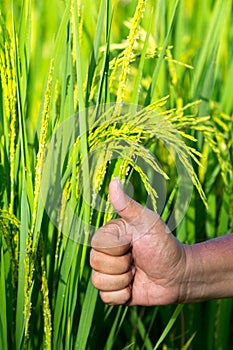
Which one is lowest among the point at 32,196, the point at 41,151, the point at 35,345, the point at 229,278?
the point at 35,345

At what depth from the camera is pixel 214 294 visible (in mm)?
1382

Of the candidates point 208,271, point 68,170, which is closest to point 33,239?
point 68,170

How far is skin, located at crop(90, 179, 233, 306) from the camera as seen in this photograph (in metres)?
1.21

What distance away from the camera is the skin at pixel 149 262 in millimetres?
1205

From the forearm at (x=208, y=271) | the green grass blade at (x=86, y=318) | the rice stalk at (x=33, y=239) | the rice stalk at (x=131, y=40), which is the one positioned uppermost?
the rice stalk at (x=131, y=40)

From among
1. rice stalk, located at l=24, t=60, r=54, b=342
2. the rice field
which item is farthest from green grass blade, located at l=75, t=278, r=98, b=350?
rice stalk, located at l=24, t=60, r=54, b=342

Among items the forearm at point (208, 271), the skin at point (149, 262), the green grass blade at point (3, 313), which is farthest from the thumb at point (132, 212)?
the green grass blade at point (3, 313)

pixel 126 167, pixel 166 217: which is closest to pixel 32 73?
pixel 166 217

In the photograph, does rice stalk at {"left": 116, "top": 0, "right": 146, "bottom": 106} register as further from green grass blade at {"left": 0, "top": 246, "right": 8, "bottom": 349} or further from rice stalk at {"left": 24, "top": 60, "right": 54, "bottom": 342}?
green grass blade at {"left": 0, "top": 246, "right": 8, "bottom": 349}

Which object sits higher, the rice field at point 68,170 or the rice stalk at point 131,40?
the rice stalk at point 131,40

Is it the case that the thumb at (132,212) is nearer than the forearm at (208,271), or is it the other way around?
the thumb at (132,212)

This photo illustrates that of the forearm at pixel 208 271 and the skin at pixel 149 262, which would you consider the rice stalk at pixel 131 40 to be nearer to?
the skin at pixel 149 262

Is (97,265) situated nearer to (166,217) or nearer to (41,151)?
(41,151)

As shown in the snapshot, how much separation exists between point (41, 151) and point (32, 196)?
137 mm
